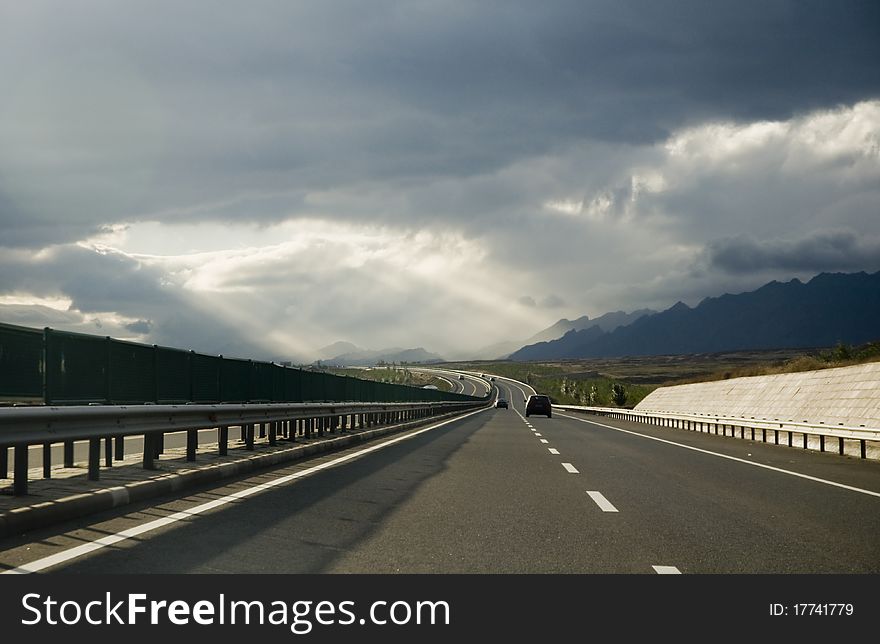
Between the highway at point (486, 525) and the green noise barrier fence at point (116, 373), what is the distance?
230 centimetres

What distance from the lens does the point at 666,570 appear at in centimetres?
637

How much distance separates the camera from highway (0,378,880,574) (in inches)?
258

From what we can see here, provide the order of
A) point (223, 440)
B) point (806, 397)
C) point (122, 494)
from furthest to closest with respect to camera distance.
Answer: point (806, 397)
point (223, 440)
point (122, 494)

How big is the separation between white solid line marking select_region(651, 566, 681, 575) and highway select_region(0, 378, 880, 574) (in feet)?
0.05

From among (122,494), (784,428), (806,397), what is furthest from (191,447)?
(806,397)

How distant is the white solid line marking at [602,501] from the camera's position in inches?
384

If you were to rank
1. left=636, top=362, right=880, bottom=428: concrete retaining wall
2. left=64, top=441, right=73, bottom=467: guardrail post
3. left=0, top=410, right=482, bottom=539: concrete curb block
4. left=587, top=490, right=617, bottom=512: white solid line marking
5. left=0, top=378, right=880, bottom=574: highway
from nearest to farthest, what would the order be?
left=0, top=378, right=880, bottom=574: highway < left=0, top=410, right=482, bottom=539: concrete curb block < left=587, top=490, right=617, bottom=512: white solid line marking < left=64, top=441, right=73, bottom=467: guardrail post < left=636, top=362, right=880, bottom=428: concrete retaining wall

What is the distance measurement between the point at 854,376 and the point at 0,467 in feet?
76.4

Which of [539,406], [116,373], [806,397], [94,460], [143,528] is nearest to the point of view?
[143,528]

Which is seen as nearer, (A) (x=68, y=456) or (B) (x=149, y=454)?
(B) (x=149, y=454)

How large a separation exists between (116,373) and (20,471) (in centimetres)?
456

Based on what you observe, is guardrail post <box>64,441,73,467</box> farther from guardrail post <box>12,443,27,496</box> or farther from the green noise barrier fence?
guardrail post <box>12,443,27,496</box>

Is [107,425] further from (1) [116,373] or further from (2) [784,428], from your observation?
(2) [784,428]

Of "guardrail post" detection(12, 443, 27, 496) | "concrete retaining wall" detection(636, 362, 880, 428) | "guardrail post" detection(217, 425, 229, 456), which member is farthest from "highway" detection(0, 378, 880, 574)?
"concrete retaining wall" detection(636, 362, 880, 428)
